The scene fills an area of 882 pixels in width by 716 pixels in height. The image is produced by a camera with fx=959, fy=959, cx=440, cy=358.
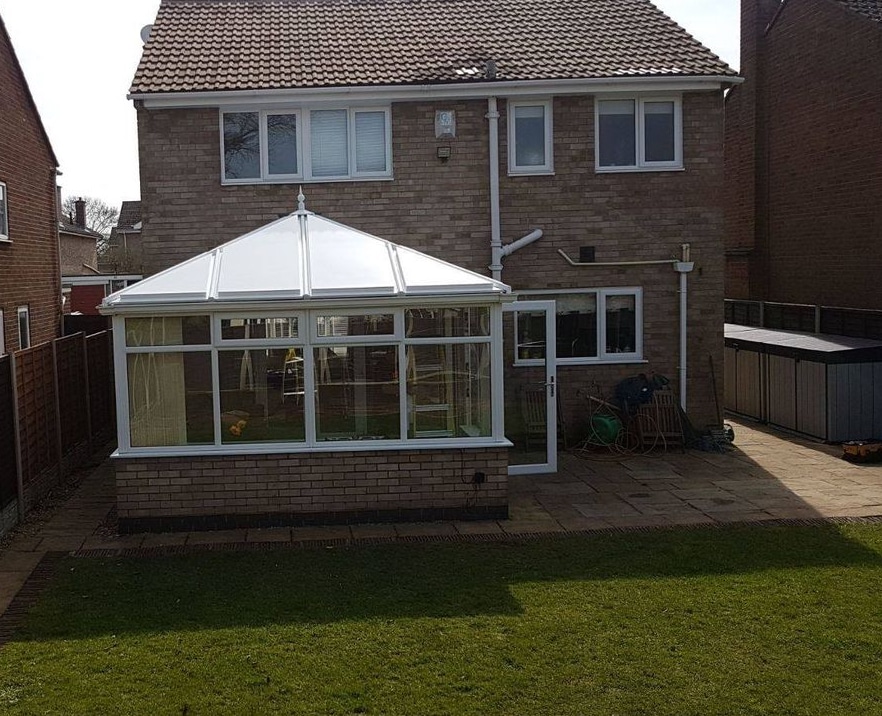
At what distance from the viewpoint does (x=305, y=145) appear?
1460 cm

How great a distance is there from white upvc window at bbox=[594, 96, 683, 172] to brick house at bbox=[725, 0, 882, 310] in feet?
14.8

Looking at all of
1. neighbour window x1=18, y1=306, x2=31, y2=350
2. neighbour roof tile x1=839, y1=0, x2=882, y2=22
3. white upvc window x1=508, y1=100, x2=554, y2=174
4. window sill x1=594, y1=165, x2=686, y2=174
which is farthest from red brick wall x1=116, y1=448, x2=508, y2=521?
neighbour roof tile x1=839, y1=0, x2=882, y2=22

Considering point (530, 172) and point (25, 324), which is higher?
point (530, 172)

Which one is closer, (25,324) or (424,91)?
(424,91)

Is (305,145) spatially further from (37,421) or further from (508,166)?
(37,421)

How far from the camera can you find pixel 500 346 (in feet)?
34.5

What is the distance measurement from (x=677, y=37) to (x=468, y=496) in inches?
372

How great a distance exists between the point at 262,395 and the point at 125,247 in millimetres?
47778

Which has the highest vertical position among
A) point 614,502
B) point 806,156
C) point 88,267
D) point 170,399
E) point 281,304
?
point 806,156

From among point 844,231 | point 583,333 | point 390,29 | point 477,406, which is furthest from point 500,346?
point 844,231

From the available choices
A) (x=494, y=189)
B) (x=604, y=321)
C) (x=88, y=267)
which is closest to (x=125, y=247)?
(x=88, y=267)

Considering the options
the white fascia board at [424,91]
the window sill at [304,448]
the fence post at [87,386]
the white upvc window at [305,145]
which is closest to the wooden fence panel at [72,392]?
the fence post at [87,386]

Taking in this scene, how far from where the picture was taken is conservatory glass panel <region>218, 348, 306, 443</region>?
33.2 feet

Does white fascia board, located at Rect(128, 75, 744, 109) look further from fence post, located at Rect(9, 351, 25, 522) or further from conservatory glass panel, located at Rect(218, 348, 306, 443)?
conservatory glass panel, located at Rect(218, 348, 306, 443)
